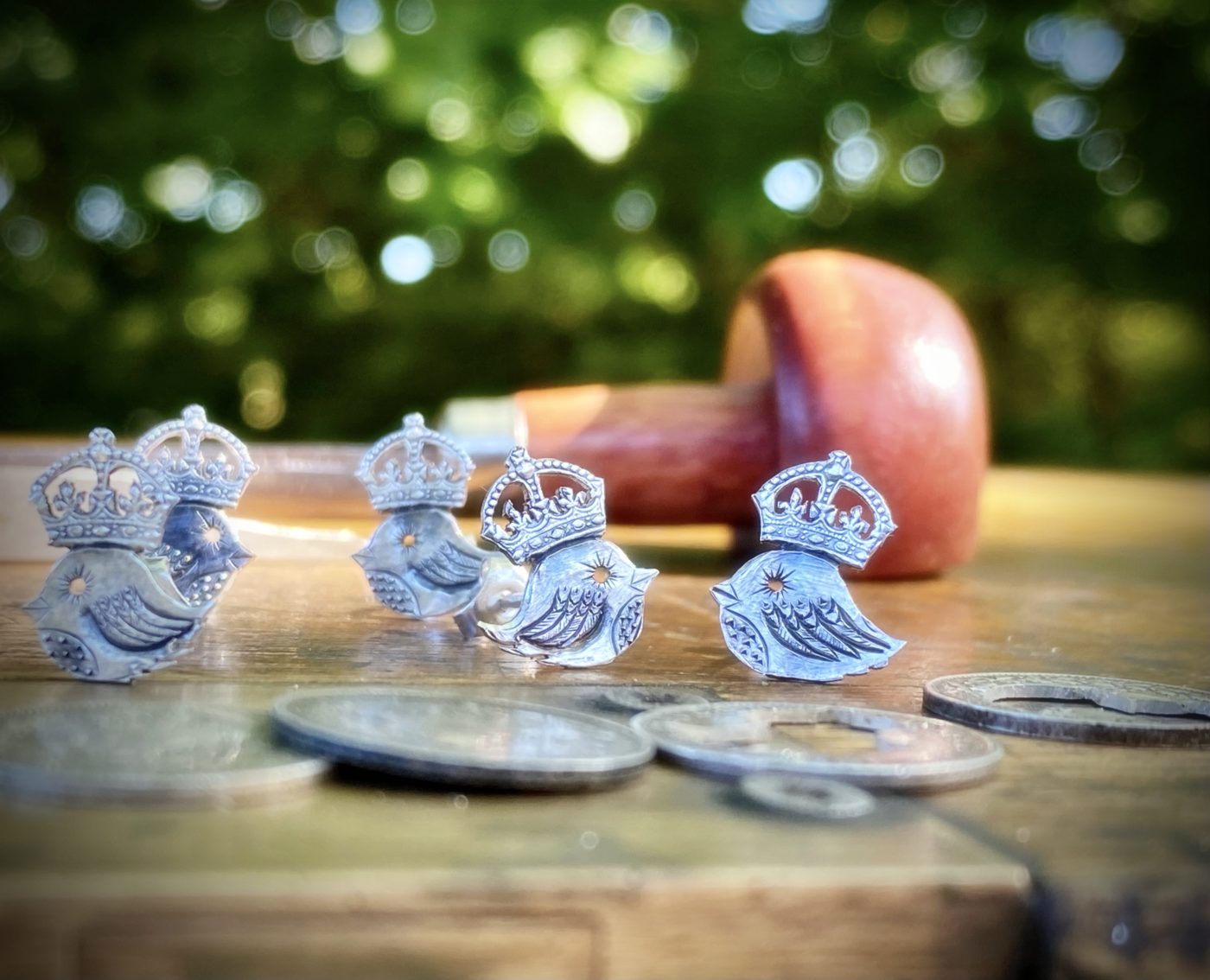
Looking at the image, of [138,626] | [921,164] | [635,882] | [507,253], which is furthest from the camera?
[921,164]

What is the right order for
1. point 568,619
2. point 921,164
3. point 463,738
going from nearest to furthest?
point 463,738
point 568,619
point 921,164

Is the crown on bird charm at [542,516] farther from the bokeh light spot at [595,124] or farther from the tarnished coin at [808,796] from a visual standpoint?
the bokeh light spot at [595,124]

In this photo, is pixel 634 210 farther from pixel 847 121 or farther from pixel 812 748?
pixel 812 748

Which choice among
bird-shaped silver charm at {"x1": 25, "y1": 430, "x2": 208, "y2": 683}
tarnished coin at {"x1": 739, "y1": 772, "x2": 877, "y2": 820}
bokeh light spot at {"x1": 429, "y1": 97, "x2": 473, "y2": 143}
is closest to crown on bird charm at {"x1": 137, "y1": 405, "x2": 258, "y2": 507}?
bird-shaped silver charm at {"x1": 25, "y1": 430, "x2": 208, "y2": 683}

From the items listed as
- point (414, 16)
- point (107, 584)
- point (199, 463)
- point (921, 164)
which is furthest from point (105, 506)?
point (921, 164)

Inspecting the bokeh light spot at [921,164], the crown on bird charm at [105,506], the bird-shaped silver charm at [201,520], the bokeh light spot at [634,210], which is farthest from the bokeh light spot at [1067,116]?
the crown on bird charm at [105,506]
